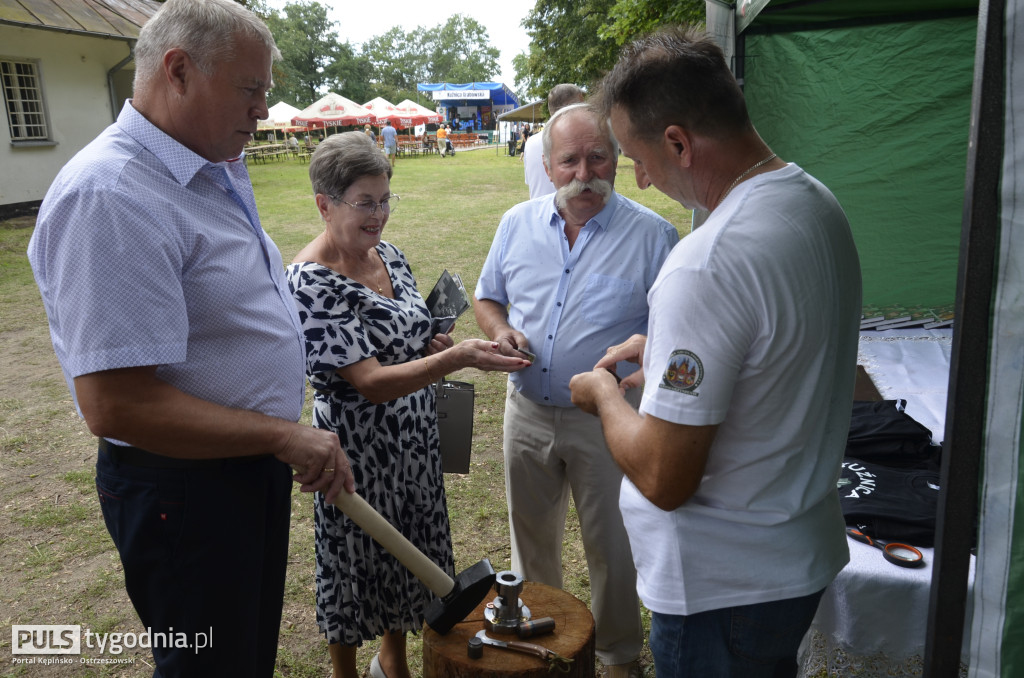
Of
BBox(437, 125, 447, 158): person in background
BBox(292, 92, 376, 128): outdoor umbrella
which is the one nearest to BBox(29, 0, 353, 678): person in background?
BBox(292, 92, 376, 128): outdoor umbrella

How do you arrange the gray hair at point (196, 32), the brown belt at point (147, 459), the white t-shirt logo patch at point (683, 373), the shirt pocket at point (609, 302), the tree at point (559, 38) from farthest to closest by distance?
the tree at point (559, 38), the shirt pocket at point (609, 302), the brown belt at point (147, 459), the gray hair at point (196, 32), the white t-shirt logo patch at point (683, 373)

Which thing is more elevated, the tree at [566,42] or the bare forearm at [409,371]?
the tree at [566,42]

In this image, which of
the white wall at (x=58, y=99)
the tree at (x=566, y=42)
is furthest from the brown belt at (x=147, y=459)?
the tree at (x=566, y=42)

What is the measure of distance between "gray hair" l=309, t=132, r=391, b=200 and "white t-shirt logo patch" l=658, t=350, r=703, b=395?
1.47 m

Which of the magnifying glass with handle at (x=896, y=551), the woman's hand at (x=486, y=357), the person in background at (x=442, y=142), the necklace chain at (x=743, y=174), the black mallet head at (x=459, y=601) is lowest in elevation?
the black mallet head at (x=459, y=601)

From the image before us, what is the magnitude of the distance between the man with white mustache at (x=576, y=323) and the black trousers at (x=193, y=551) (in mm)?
1038

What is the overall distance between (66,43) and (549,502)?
15.6 metres

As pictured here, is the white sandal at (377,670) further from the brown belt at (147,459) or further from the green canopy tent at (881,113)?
the green canopy tent at (881,113)

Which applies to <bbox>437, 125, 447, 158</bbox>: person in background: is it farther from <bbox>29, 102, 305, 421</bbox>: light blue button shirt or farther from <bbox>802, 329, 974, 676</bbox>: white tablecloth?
<bbox>802, 329, 974, 676</bbox>: white tablecloth

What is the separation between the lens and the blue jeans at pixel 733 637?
1.42 meters

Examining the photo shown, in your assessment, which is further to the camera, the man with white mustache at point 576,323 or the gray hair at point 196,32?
the man with white mustache at point 576,323

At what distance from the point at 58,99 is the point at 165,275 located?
15472 millimetres

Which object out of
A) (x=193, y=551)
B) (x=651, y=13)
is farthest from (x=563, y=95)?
(x=651, y=13)

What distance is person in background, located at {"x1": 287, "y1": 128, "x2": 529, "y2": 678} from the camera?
2299mm
